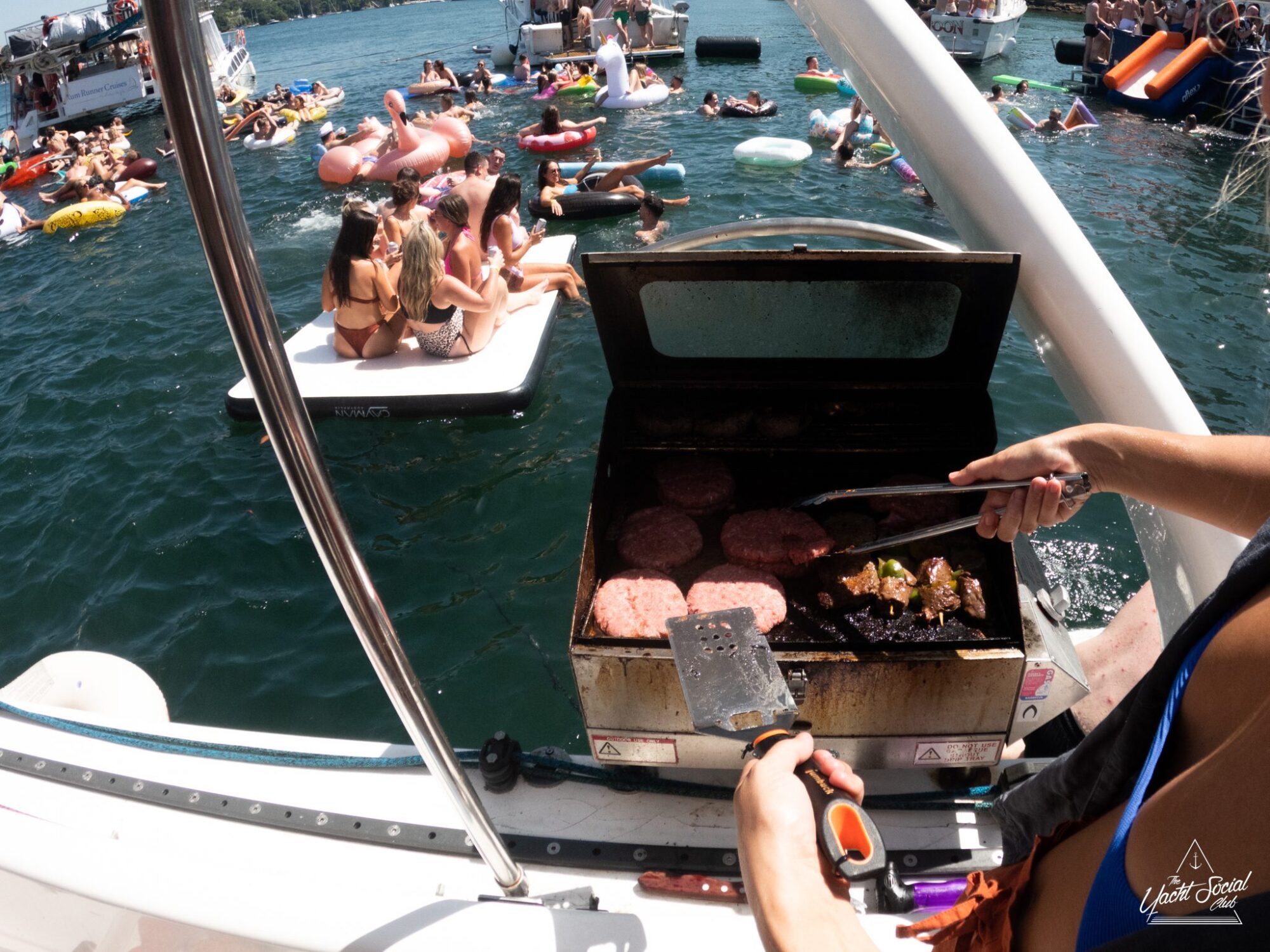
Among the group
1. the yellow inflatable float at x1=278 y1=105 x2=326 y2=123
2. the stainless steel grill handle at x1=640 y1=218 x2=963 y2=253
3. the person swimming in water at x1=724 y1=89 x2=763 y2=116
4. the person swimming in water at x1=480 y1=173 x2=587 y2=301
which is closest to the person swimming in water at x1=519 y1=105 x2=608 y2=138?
the person swimming in water at x1=724 y1=89 x2=763 y2=116

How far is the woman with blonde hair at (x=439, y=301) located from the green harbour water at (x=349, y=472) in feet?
2.49

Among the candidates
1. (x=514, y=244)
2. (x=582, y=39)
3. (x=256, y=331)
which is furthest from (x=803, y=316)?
(x=582, y=39)

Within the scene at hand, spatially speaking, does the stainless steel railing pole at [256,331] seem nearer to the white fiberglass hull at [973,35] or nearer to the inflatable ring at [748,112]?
the inflatable ring at [748,112]

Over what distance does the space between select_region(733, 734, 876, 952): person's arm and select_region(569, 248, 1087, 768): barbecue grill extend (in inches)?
31.1

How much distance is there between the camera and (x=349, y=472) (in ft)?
19.8

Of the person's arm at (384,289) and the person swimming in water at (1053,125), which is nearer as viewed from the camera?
the person's arm at (384,289)

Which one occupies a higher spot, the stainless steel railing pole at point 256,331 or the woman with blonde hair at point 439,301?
the stainless steel railing pole at point 256,331

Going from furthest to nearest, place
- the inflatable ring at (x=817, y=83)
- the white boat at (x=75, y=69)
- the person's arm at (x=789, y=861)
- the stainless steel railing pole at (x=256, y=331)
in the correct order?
the white boat at (x=75, y=69)
the inflatable ring at (x=817, y=83)
the person's arm at (x=789, y=861)
the stainless steel railing pole at (x=256, y=331)

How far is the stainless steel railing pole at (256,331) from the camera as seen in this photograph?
0.83m

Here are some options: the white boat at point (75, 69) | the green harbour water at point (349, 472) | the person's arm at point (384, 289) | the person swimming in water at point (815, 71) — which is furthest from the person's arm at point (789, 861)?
the white boat at point (75, 69)

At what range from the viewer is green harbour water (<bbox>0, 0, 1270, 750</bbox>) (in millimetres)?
4508

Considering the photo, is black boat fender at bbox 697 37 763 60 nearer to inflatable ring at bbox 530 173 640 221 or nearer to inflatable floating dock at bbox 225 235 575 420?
inflatable ring at bbox 530 173 640 221

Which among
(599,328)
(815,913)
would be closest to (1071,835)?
(815,913)

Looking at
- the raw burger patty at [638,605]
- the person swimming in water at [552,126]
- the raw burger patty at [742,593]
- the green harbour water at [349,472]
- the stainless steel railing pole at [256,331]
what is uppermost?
the stainless steel railing pole at [256,331]
